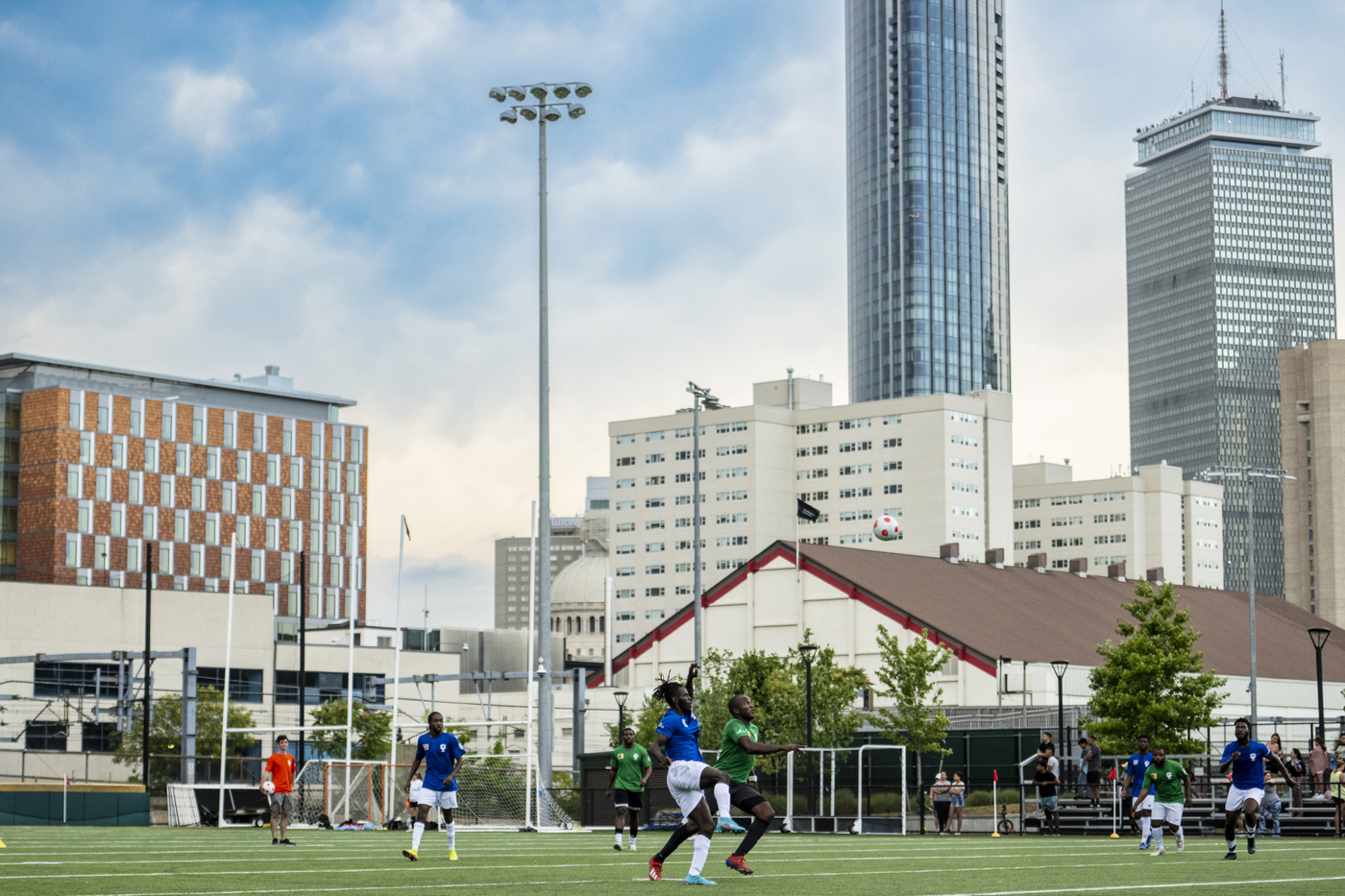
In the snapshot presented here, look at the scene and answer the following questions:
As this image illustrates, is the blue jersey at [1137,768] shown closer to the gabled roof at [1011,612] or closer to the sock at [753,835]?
the sock at [753,835]

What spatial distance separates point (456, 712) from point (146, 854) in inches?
3685

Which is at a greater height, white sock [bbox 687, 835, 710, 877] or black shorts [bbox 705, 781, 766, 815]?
black shorts [bbox 705, 781, 766, 815]

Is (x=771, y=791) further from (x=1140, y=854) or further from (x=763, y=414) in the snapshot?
(x=763, y=414)

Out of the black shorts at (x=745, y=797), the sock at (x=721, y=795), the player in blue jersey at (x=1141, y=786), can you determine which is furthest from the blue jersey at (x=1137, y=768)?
the black shorts at (x=745, y=797)

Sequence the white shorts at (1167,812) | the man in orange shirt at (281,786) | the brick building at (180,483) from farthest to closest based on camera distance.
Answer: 1. the brick building at (180,483)
2. the man in orange shirt at (281,786)
3. the white shorts at (1167,812)

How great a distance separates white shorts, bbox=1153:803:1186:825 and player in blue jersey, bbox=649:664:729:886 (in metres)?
9.91

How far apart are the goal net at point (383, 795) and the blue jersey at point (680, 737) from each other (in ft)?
72.5

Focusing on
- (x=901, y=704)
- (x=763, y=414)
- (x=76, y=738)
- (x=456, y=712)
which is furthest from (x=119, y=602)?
(x=763, y=414)

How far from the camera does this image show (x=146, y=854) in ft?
64.2

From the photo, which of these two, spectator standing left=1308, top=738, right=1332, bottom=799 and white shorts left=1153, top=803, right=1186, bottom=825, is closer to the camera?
white shorts left=1153, top=803, right=1186, bottom=825

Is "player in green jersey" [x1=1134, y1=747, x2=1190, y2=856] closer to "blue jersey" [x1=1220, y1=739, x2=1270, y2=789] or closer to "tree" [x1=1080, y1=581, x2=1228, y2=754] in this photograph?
"blue jersey" [x1=1220, y1=739, x2=1270, y2=789]

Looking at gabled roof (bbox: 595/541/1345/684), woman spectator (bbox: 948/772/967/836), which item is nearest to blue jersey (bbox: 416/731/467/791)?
woman spectator (bbox: 948/772/967/836)

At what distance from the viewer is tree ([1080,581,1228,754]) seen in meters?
49.1

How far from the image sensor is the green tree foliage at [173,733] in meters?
66.7
